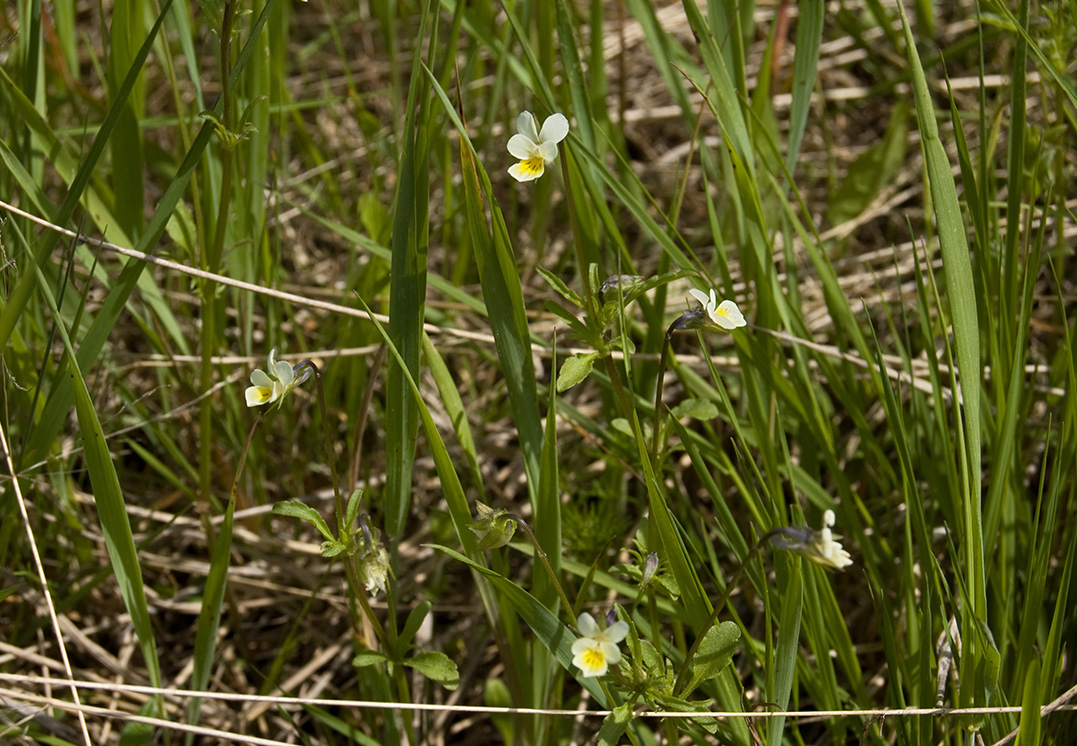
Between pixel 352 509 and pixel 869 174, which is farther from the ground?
pixel 869 174

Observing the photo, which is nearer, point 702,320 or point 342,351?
point 702,320

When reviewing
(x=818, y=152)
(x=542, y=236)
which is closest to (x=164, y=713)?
(x=542, y=236)

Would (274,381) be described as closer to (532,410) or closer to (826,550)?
(532,410)

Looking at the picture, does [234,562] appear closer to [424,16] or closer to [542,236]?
[542,236]

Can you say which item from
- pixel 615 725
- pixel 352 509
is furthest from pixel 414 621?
pixel 615 725

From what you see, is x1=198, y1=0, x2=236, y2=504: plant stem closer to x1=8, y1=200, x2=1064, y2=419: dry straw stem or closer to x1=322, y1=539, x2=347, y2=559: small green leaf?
x1=8, y1=200, x2=1064, y2=419: dry straw stem
